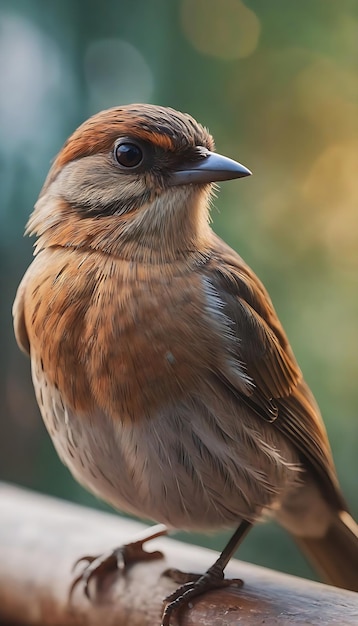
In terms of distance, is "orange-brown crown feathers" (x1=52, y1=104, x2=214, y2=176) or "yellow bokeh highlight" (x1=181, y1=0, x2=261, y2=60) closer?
"orange-brown crown feathers" (x1=52, y1=104, x2=214, y2=176)

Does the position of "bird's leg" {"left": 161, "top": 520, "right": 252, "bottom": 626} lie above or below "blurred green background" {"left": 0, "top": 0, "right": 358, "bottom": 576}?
below

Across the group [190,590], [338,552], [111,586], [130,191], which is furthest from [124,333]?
[338,552]

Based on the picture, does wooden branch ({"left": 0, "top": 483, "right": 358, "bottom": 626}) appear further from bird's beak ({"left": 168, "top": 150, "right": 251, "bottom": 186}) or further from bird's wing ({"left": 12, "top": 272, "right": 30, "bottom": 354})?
bird's beak ({"left": 168, "top": 150, "right": 251, "bottom": 186})

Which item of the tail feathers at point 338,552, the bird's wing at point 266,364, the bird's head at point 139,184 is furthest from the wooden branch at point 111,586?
the bird's head at point 139,184

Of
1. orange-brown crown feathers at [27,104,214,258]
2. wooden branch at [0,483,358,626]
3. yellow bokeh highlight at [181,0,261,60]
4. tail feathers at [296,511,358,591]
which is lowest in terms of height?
wooden branch at [0,483,358,626]

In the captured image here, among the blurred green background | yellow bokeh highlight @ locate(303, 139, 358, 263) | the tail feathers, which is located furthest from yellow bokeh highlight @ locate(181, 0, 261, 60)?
the tail feathers
